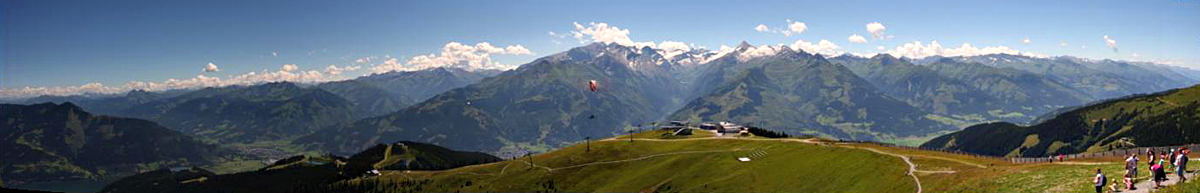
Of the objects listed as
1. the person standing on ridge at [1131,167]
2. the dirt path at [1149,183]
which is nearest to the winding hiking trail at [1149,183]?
the dirt path at [1149,183]

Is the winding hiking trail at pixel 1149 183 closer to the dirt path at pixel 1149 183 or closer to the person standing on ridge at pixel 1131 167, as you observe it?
the dirt path at pixel 1149 183

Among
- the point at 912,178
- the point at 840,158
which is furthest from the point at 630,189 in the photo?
the point at 912,178

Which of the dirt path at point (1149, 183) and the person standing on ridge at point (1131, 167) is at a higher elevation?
the person standing on ridge at point (1131, 167)

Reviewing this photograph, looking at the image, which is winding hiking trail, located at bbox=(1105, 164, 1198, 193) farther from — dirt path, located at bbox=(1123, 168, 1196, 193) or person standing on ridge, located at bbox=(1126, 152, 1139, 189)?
person standing on ridge, located at bbox=(1126, 152, 1139, 189)

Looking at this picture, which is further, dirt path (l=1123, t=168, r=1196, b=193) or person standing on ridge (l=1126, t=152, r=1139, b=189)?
person standing on ridge (l=1126, t=152, r=1139, b=189)

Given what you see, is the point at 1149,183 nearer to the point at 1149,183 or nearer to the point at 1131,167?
the point at 1149,183

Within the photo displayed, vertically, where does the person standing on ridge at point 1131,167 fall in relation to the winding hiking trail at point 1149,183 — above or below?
above

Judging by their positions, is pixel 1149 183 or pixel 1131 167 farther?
pixel 1131 167

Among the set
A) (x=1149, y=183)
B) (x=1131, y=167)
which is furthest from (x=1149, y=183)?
(x=1131, y=167)

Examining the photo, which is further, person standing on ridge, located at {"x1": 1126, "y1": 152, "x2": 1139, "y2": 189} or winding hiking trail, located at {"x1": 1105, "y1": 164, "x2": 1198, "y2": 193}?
person standing on ridge, located at {"x1": 1126, "y1": 152, "x2": 1139, "y2": 189}

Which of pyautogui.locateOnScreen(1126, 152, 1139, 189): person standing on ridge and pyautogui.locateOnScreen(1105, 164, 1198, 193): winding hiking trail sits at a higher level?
pyautogui.locateOnScreen(1126, 152, 1139, 189): person standing on ridge

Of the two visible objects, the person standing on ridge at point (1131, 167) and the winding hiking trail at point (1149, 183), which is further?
the person standing on ridge at point (1131, 167)

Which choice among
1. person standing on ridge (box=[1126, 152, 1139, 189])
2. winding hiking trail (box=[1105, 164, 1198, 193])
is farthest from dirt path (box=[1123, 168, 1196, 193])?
person standing on ridge (box=[1126, 152, 1139, 189])

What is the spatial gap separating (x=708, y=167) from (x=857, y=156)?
1991 inches
